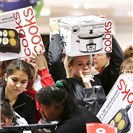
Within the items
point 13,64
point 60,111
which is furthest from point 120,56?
point 60,111

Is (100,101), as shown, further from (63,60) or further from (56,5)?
(56,5)

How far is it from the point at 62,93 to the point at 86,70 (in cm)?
56

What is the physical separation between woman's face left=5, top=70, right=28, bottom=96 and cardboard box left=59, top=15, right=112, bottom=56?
0.35 metres

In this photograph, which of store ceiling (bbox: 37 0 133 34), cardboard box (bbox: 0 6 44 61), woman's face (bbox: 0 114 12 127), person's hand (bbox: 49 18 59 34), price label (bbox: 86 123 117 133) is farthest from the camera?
store ceiling (bbox: 37 0 133 34)

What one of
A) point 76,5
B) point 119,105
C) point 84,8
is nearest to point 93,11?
point 84,8

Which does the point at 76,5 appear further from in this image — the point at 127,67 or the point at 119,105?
the point at 119,105

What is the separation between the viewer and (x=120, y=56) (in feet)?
11.1

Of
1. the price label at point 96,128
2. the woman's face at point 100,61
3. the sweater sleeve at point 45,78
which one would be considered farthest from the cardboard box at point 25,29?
the woman's face at point 100,61

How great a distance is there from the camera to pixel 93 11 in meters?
9.32

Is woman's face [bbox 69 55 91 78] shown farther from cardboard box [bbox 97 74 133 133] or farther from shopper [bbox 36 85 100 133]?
shopper [bbox 36 85 100 133]

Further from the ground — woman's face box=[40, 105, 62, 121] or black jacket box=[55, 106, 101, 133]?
woman's face box=[40, 105, 62, 121]

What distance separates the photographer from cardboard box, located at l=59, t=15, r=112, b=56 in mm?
2842

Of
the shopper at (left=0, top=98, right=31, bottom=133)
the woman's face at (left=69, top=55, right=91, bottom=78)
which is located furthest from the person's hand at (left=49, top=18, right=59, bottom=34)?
the shopper at (left=0, top=98, right=31, bottom=133)

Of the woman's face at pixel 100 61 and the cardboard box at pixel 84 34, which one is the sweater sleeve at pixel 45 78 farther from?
the woman's face at pixel 100 61
